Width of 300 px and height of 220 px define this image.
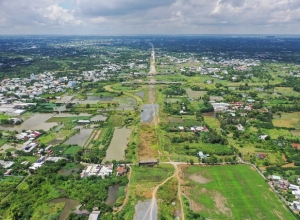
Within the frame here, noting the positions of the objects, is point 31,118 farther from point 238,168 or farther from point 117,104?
point 238,168

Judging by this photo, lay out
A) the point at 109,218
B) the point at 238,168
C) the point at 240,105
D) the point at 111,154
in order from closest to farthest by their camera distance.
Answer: the point at 109,218
the point at 238,168
the point at 111,154
the point at 240,105

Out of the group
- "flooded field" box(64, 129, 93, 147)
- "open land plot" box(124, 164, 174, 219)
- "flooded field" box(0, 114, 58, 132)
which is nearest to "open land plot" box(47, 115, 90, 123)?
"flooded field" box(0, 114, 58, 132)

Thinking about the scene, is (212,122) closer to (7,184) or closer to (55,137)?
(55,137)

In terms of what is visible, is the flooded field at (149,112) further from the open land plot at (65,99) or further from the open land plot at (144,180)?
the open land plot at (65,99)

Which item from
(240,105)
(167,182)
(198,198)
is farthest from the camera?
(240,105)

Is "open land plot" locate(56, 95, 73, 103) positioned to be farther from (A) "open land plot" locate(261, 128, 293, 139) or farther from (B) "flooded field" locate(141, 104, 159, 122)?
(A) "open land plot" locate(261, 128, 293, 139)

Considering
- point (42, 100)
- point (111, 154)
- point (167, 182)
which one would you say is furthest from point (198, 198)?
point (42, 100)

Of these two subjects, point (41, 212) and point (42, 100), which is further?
point (42, 100)
